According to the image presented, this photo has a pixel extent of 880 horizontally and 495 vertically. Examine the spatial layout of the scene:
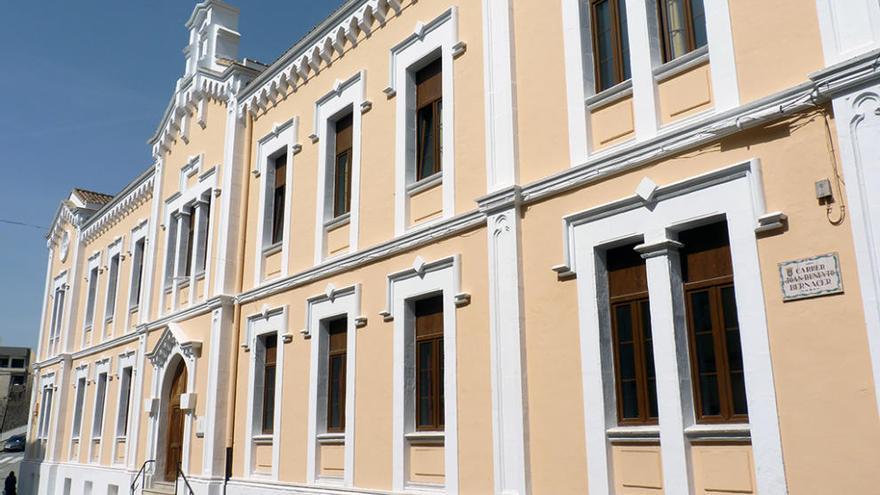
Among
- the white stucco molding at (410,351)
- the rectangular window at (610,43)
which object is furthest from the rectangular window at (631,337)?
the white stucco molding at (410,351)

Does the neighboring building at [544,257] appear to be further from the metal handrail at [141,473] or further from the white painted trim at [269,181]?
the metal handrail at [141,473]

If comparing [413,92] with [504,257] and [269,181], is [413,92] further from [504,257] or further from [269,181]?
[269,181]

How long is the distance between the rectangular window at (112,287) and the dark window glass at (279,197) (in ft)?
37.1

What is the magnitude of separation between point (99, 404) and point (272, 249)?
1219 cm

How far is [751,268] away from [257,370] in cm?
1068

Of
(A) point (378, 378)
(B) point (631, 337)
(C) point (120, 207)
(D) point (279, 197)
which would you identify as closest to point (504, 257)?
(B) point (631, 337)

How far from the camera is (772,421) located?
22.5 ft

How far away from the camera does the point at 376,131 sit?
1309cm

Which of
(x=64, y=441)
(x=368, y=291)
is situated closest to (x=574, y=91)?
(x=368, y=291)

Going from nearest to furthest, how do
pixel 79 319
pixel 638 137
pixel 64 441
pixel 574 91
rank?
pixel 638 137, pixel 574 91, pixel 64 441, pixel 79 319

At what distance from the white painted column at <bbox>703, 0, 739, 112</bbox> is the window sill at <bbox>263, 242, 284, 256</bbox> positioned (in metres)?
9.62

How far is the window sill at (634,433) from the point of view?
7.91m

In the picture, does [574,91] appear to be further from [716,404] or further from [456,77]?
[716,404]

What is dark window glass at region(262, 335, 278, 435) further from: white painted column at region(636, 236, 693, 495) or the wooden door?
white painted column at region(636, 236, 693, 495)
